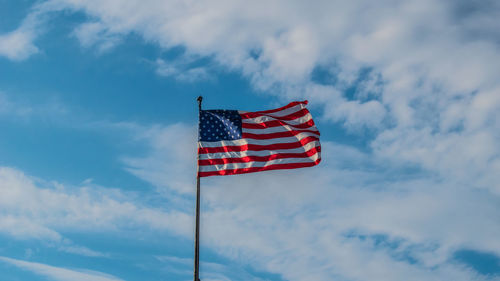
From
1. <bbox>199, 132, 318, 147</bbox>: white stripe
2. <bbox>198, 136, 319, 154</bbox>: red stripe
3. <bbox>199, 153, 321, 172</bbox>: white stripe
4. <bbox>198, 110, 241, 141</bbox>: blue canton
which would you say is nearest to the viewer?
<bbox>199, 153, 321, 172</bbox>: white stripe

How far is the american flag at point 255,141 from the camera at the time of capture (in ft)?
92.7

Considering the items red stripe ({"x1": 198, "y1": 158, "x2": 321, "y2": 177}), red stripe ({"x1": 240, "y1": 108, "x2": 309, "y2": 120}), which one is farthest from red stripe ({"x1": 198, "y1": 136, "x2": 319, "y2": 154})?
red stripe ({"x1": 240, "y1": 108, "x2": 309, "y2": 120})

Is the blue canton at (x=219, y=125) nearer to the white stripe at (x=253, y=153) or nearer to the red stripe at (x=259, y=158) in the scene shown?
the white stripe at (x=253, y=153)

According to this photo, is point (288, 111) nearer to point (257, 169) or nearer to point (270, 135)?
point (270, 135)

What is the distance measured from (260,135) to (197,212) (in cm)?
530

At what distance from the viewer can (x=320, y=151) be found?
2931 centimetres

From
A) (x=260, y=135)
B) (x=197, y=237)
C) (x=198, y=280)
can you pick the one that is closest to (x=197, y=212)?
(x=197, y=237)

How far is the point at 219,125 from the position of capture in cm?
2930

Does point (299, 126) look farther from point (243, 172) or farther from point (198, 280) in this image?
point (198, 280)

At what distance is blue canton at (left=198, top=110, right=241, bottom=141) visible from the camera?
28939 mm

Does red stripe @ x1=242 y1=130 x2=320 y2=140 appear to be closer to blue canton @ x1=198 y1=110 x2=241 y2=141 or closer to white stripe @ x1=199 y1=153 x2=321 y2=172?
blue canton @ x1=198 y1=110 x2=241 y2=141

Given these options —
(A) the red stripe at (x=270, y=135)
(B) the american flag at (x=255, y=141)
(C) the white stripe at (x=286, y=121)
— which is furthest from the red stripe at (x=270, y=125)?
(A) the red stripe at (x=270, y=135)

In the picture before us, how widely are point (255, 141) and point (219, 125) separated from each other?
1.80 m

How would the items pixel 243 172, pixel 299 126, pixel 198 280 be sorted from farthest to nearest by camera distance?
pixel 299 126
pixel 243 172
pixel 198 280
